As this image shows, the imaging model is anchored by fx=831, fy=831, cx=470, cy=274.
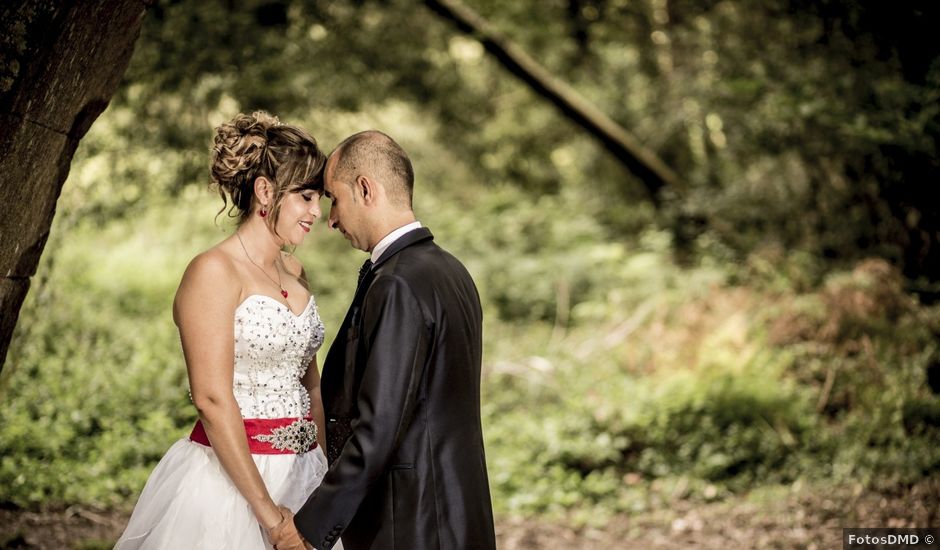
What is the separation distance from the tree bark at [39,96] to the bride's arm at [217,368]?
0.62 meters

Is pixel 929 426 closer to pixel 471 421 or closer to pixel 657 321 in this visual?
pixel 657 321

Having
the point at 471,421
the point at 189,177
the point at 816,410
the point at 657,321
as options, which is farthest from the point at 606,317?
the point at 471,421

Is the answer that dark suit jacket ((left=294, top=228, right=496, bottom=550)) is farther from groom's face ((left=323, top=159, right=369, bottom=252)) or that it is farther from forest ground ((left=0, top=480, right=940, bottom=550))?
forest ground ((left=0, top=480, right=940, bottom=550))

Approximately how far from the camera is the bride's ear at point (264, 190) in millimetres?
2953

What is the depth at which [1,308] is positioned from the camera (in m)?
2.89

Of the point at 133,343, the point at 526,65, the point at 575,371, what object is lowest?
the point at 133,343

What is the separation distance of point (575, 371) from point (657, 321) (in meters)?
1.51

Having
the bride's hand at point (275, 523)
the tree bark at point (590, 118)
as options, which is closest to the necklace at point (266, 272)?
the bride's hand at point (275, 523)

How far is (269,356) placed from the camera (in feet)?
9.69

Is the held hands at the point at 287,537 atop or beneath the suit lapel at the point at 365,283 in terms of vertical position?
beneath

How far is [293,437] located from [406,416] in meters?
0.67

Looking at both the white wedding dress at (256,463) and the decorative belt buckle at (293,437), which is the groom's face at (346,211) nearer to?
the white wedding dress at (256,463)

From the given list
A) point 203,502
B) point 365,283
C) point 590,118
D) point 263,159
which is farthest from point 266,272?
point 590,118

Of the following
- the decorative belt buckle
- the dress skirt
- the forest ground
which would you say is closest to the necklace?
the decorative belt buckle
